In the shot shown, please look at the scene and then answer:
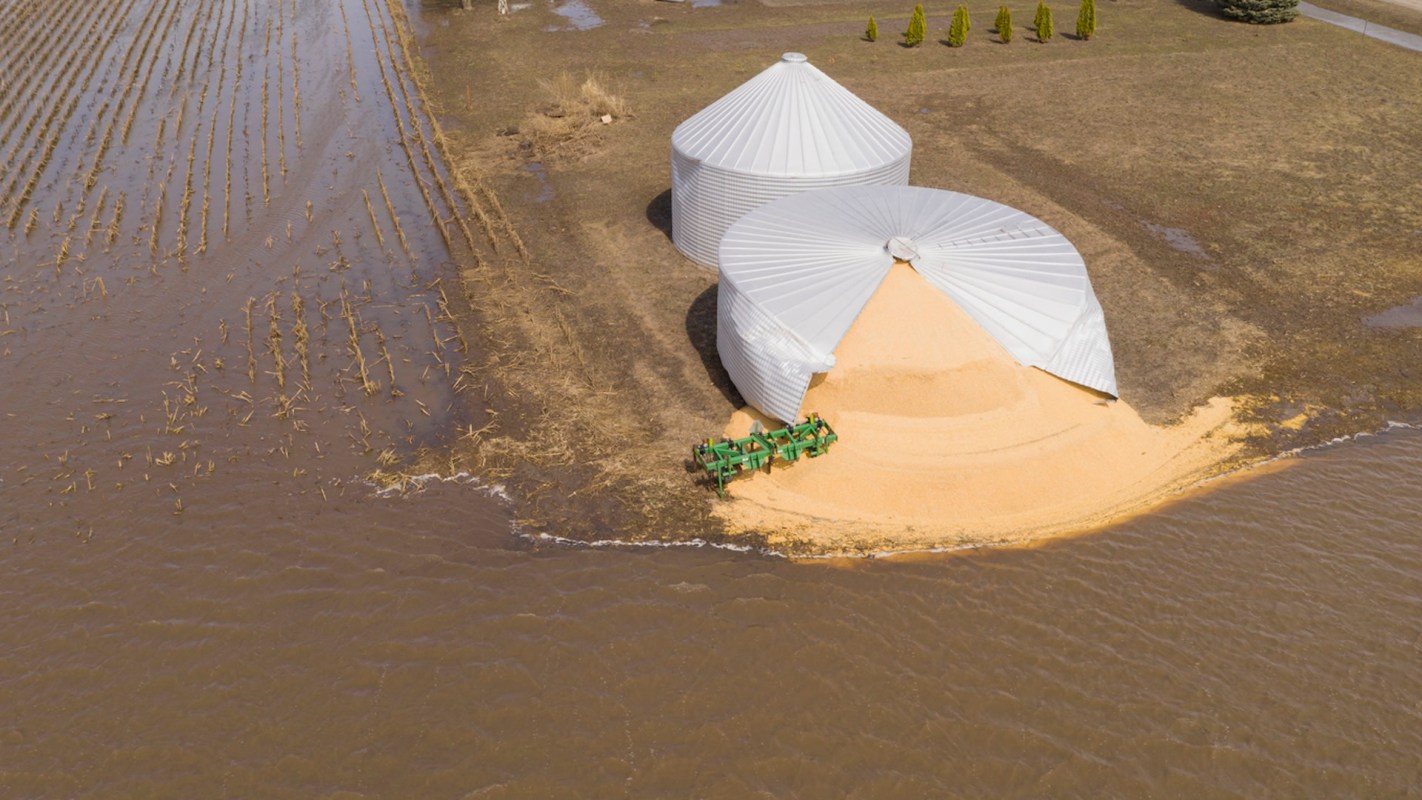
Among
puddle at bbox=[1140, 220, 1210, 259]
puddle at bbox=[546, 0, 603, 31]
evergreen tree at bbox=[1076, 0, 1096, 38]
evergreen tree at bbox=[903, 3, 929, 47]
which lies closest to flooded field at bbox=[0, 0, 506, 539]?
puddle at bbox=[546, 0, 603, 31]

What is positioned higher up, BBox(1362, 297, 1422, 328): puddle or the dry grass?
the dry grass

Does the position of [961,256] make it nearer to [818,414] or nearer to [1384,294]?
[818,414]

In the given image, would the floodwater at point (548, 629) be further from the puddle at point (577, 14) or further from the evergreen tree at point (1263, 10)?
the evergreen tree at point (1263, 10)

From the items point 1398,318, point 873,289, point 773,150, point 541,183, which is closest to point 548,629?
point 873,289

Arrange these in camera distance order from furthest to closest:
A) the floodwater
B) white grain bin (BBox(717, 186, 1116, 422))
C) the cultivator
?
white grain bin (BBox(717, 186, 1116, 422))
the cultivator
the floodwater

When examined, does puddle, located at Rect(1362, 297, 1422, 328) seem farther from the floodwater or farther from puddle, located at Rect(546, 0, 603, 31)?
puddle, located at Rect(546, 0, 603, 31)

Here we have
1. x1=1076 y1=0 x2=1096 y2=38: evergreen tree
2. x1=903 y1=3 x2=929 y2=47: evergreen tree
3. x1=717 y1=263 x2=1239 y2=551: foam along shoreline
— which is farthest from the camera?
x1=1076 y1=0 x2=1096 y2=38: evergreen tree
